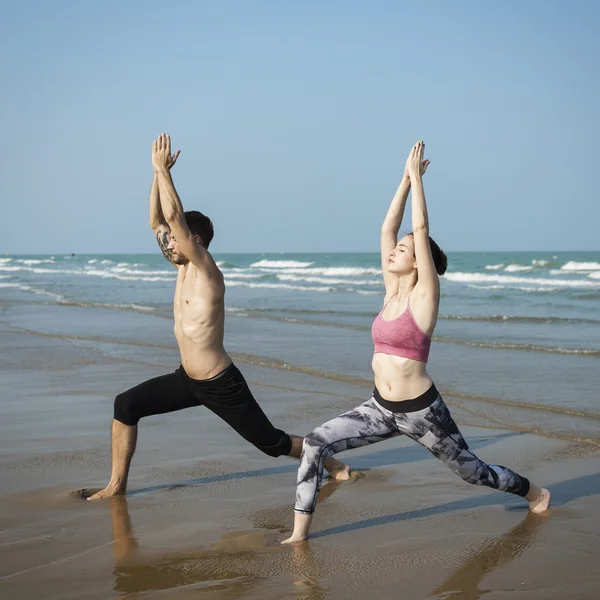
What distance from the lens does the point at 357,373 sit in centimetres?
1020

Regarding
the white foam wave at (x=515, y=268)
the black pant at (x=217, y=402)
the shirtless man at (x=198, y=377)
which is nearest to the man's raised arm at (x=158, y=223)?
the shirtless man at (x=198, y=377)

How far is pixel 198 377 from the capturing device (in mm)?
4945

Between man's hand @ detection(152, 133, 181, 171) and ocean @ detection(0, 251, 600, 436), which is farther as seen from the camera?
ocean @ detection(0, 251, 600, 436)

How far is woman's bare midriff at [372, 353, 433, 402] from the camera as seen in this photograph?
4.29 m

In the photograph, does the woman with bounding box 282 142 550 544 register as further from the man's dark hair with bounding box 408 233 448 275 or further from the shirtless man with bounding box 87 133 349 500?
the shirtless man with bounding box 87 133 349 500

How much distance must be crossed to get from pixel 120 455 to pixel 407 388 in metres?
2.05

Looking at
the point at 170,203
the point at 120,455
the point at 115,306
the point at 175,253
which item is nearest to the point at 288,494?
the point at 120,455

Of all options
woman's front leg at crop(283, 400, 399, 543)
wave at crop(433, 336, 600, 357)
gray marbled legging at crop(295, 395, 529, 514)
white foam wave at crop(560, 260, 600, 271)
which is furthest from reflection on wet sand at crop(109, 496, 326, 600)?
white foam wave at crop(560, 260, 600, 271)

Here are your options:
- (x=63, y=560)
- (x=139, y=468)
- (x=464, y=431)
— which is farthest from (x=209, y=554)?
(x=464, y=431)

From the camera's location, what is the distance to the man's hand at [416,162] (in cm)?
425

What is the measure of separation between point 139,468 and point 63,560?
183 centimetres

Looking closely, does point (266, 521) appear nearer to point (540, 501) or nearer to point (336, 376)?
point (540, 501)

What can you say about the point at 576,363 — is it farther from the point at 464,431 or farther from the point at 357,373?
the point at 464,431

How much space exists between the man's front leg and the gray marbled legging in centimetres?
138
